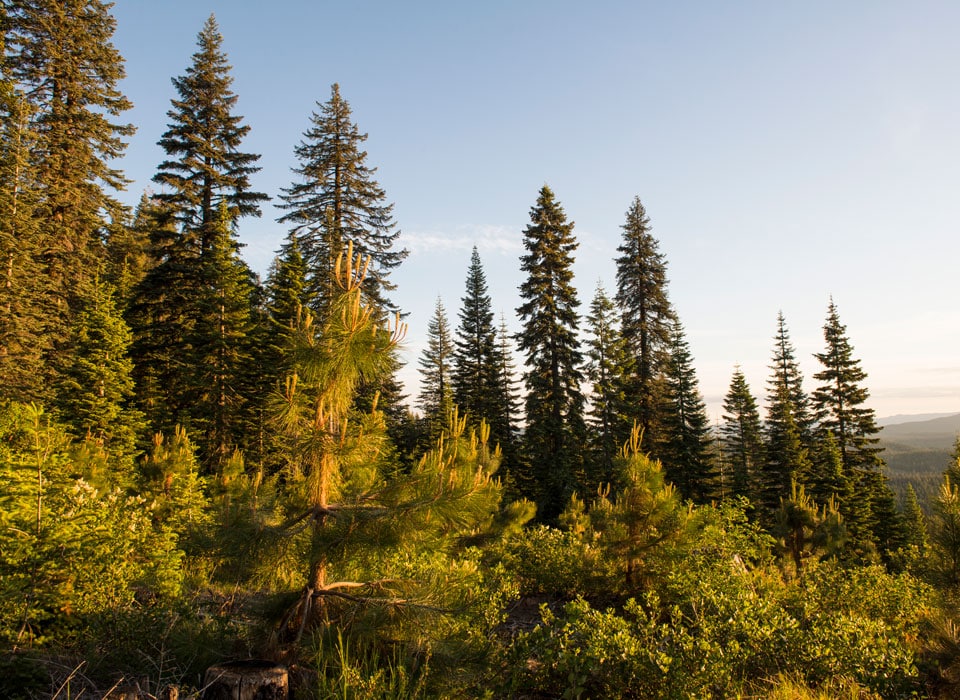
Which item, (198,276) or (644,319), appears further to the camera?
(644,319)

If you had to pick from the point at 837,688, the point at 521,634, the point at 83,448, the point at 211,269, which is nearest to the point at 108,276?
the point at 211,269

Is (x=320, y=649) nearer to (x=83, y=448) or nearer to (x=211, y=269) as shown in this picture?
(x=83, y=448)

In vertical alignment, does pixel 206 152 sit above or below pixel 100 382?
above

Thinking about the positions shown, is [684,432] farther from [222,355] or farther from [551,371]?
[222,355]

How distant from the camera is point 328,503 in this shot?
4691 mm

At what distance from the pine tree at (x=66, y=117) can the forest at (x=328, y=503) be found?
12 cm

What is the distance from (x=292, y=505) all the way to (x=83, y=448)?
9.40 meters

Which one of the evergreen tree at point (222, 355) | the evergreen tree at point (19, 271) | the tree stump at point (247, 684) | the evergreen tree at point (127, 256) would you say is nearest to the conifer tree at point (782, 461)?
the evergreen tree at point (222, 355)

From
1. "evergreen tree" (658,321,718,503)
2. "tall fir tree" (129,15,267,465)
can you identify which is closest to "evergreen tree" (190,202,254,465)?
"tall fir tree" (129,15,267,465)

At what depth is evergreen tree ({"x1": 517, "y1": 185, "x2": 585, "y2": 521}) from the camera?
23484 millimetres

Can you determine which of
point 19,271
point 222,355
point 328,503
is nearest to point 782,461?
point 222,355

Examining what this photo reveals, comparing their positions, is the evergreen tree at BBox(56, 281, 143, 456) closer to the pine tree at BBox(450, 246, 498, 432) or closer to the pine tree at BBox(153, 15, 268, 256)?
the pine tree at BBox(153, 15, 268, 256)

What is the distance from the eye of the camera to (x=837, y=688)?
468 cm

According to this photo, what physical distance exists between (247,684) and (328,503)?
1533mm
